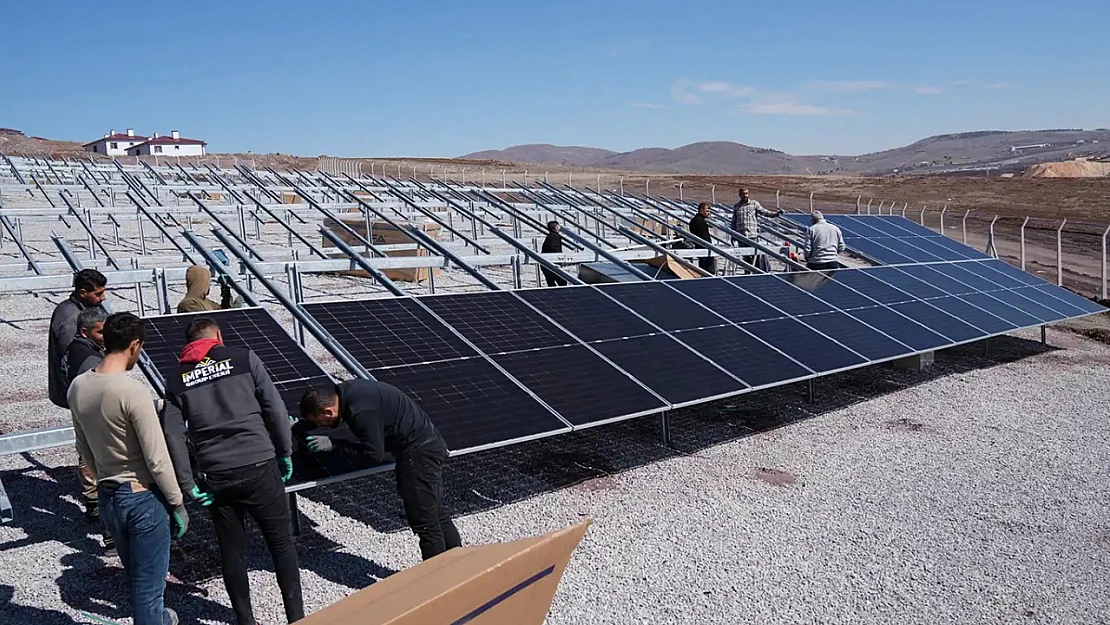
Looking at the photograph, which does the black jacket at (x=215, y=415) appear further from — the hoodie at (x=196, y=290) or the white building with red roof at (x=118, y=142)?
the white building with red roof at (x=118, y=142)

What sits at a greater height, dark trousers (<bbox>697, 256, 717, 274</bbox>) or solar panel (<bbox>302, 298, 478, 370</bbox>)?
solar panel (<bbox>302, 298, 478, 370</bbox>)

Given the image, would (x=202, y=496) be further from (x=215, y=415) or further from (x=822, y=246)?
(x=822, y=246)

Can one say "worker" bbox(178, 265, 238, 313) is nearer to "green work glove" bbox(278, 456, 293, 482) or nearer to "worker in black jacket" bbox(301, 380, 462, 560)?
"worker in black jacket" bbox(301, 380, 462, 560)

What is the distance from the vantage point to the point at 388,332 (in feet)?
25.1

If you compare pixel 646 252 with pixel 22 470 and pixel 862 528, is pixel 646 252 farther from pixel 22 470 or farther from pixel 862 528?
pixel 22 470

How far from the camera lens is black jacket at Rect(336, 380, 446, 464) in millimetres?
5184

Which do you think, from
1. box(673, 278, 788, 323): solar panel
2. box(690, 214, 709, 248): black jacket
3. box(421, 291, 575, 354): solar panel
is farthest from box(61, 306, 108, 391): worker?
box(690, 214, 709, 248): black jacket

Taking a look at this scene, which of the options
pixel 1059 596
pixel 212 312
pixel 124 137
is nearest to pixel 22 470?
pixel 212 312

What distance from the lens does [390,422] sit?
17.3 feet

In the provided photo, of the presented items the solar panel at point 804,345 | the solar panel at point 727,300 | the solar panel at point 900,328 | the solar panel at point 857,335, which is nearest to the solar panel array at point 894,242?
the solar panel at point 900,328

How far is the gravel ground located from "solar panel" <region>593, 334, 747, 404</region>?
76cm

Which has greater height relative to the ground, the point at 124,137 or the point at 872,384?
the point at 124,137

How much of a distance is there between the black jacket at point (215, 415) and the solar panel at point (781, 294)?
7.51m

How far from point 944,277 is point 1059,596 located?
9.78 meters
